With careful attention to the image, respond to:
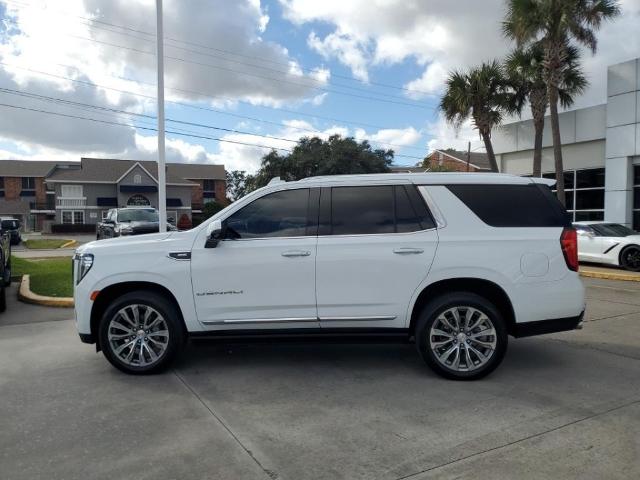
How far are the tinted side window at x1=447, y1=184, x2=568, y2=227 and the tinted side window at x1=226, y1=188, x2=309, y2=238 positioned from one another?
57.6 inches

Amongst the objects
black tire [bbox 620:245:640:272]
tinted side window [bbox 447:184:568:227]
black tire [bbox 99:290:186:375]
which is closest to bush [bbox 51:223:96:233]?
black tire [bbox 620:245:640:272]

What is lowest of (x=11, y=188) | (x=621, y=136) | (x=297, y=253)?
(x=297, y=253)

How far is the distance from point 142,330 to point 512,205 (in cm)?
373

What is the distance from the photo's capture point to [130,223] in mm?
19797

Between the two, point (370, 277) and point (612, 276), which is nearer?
point (370, 277)

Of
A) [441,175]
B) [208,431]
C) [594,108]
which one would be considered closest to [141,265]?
[208,431]

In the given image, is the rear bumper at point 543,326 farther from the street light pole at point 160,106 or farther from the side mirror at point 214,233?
the street light pole at point 160,106

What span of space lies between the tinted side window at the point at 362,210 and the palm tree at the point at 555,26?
14568 millimetres

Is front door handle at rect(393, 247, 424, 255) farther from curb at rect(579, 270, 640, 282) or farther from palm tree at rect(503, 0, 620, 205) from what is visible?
palm tree at rect(503, 0, 620, 205)

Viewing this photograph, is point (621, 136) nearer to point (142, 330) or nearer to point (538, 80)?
point (538, 80)

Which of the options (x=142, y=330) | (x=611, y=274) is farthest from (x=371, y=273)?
(x=611, y=274)

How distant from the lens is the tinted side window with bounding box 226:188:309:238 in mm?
5062

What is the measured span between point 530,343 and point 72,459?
505 centimetres

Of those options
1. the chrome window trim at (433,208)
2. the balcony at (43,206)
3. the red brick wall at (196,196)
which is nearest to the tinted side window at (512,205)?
the chrome window trim at (433,208)
